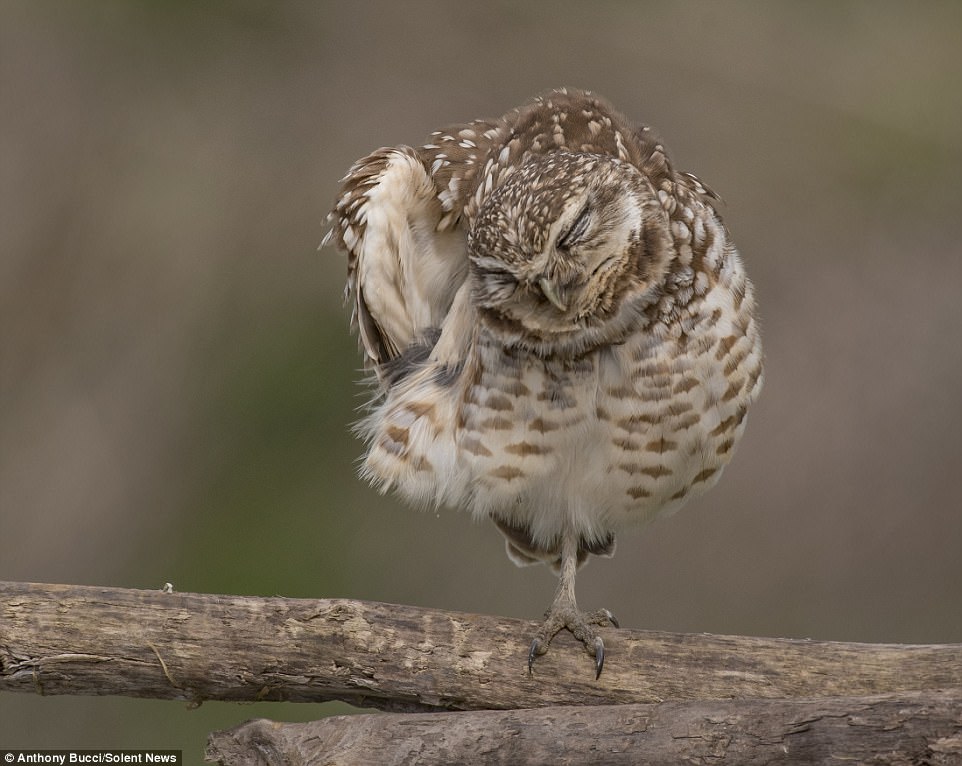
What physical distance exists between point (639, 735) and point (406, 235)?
136 centimetres

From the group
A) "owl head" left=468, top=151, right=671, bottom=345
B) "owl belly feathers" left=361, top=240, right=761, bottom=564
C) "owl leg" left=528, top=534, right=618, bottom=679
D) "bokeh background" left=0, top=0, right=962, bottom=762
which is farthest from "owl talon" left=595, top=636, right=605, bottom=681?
"bokeh background" left=0, top=0, right=962, bottom=762

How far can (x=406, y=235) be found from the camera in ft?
9.74

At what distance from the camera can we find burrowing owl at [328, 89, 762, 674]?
2.53 meters

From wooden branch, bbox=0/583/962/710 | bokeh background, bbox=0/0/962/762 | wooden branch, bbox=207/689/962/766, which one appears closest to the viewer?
wooden branch, bbox=207/689/962/766

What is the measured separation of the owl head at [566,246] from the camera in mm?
2416

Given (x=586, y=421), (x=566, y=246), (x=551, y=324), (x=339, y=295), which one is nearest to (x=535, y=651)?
(x=586, y=421)

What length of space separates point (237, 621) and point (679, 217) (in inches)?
52.5

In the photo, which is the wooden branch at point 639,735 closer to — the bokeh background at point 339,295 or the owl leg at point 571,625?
the owl leg at point 571,625

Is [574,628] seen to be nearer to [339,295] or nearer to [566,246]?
[566,246]

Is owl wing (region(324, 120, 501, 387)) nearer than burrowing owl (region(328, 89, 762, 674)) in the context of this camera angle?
No

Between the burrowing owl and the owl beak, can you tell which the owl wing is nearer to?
the burrowing owl

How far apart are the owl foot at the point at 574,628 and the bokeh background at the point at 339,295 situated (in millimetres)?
2029

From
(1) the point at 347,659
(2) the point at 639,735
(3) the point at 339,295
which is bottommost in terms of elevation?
(2) the point at 639,735

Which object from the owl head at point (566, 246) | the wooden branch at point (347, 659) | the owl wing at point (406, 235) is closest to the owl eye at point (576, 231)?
the owl head at point (566, 246)
